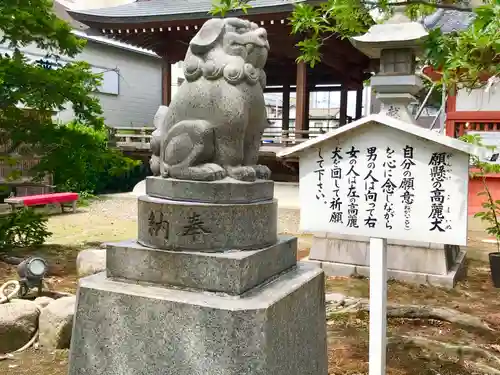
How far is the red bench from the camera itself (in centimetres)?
1065

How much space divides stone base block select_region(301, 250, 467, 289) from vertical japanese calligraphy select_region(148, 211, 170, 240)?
331 cm

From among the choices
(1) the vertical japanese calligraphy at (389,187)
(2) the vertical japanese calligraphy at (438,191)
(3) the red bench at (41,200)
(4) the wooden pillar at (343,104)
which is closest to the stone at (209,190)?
(1) the vertical japanese calligraphy at (389,187)

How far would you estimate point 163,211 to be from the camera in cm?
264

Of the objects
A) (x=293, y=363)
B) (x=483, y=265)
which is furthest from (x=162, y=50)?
(x=293, y=363)

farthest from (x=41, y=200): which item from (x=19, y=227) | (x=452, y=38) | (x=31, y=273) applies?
(x=452, y=38)

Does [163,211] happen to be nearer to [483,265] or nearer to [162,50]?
[483,265]

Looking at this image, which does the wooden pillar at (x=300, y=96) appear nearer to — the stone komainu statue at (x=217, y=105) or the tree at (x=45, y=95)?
the tree at (x=45, y=95)

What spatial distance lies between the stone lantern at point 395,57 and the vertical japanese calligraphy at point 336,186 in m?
2.77

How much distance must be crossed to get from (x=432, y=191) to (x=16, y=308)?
11.6ft

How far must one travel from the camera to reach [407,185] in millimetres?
3309

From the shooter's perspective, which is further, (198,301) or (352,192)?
(352,192)

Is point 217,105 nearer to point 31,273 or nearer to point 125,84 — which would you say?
point 31,273

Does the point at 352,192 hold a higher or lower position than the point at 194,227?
higher

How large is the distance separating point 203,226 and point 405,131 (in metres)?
1.52
